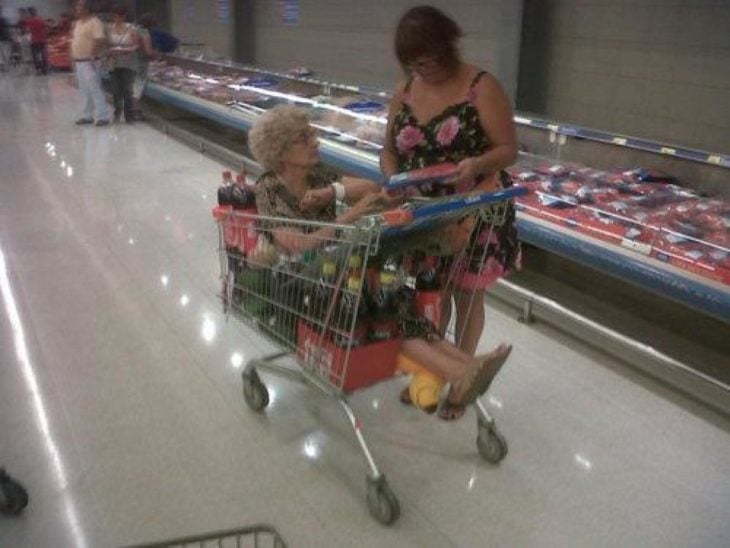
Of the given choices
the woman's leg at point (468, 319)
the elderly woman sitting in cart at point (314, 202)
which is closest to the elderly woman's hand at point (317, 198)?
the elderly woman sitting in cart at point (314, 202)

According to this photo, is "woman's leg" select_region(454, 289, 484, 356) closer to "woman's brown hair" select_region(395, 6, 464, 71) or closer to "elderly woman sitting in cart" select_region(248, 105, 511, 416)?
"elderly woman sitting in cart" select_region(248, 105, 511, 416)

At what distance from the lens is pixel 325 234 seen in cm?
210

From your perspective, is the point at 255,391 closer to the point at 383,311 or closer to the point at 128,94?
the point at 383,311

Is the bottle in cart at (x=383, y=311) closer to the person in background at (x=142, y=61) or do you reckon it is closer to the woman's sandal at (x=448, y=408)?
the woman's sandal at (x=448, y=408)

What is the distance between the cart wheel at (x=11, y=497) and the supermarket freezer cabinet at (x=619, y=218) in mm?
1906

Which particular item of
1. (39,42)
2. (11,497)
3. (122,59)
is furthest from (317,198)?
(39,42)

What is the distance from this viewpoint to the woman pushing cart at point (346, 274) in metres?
2.01

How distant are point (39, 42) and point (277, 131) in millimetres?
17340

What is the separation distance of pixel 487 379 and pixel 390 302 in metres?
0.39

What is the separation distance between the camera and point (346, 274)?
202 centimetres

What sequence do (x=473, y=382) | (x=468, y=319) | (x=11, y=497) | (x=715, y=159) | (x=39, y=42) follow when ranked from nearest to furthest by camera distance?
(x=473, y=382), (x=11, y=497), (x=468, y=319), (x=715, y=159), (x=39, y=42)

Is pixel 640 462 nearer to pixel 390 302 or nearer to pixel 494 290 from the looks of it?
pixel 390 302

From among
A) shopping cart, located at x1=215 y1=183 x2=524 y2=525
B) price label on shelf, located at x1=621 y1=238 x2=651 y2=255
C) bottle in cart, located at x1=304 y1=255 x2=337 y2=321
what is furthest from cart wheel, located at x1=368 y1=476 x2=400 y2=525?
price label on shelf, located at x1=621 y1=238 x2=651 y2=255

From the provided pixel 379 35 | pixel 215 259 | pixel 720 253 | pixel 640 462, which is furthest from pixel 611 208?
pixel 379 35
